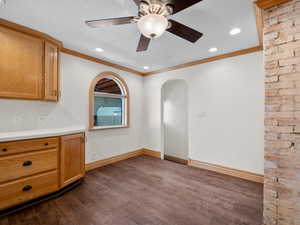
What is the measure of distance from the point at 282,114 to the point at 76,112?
3.23 m

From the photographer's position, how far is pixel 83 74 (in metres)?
2.96

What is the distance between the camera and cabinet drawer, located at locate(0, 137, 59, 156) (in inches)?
65.2

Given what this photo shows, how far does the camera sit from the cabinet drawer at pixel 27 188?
1.66 metres

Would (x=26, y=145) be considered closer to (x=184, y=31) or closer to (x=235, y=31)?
(x=184, y=31)

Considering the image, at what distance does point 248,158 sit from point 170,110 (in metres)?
2.63

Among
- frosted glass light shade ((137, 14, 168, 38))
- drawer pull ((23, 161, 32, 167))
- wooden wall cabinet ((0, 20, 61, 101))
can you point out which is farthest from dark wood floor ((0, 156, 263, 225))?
frosted glass light shade ((137, 14, 168, 38))

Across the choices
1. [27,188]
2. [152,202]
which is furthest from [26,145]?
[152,202]

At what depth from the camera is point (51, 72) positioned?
7.67 ft

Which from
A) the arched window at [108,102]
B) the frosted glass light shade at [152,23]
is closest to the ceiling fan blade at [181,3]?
the frosted glass light shade at [152,23]

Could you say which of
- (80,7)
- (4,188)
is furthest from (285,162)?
(4,188)

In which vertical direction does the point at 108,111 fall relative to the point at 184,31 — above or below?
below

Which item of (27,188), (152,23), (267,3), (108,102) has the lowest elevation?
(27,188)

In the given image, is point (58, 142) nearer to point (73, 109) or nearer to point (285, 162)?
point (73, 109)

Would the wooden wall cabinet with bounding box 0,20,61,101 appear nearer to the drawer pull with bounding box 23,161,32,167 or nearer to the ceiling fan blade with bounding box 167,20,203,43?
the drawer pull with bounding box 23,161,32,167
